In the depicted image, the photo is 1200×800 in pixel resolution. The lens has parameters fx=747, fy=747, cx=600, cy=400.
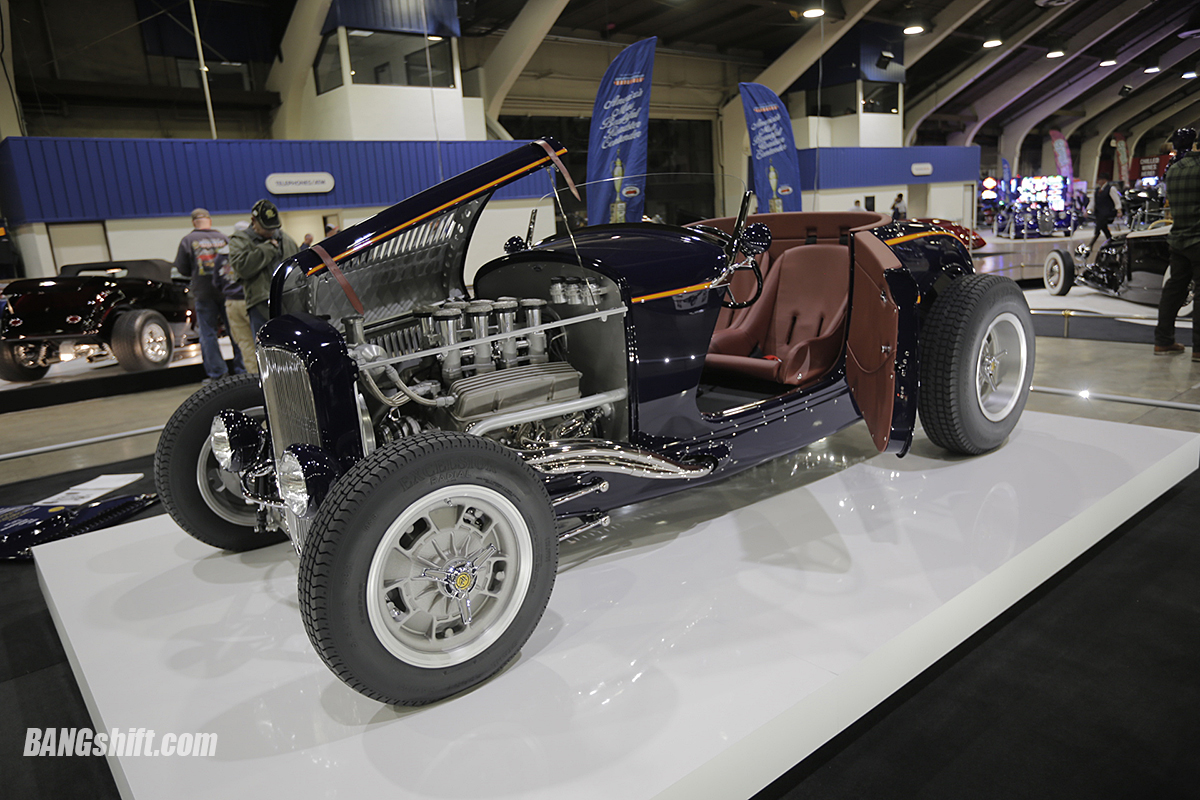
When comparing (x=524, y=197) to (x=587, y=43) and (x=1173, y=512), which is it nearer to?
(x=1173, y=512)

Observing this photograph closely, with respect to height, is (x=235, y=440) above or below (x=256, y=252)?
below

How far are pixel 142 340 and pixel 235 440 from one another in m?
5.78

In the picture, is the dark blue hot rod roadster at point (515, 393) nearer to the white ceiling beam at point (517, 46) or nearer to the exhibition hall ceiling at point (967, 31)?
the exhibition hall ceiling at point (967, 31)

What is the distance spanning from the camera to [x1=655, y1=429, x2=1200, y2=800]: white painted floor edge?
1.63 m

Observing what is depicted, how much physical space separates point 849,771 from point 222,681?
1.63m

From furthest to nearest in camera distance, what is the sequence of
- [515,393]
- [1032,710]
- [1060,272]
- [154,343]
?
[1060,272], [154,343], [515,393], [1032,710]

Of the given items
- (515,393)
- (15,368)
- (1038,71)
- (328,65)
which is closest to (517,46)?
(328,65)

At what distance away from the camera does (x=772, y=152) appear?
806 centimetres

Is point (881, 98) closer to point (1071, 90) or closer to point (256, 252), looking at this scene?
point (1071, 90)

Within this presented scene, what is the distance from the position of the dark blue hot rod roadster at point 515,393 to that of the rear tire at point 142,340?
528cm

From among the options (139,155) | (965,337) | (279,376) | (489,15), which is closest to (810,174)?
(489,15)

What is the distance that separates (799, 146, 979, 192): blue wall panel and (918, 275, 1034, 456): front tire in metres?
4.61

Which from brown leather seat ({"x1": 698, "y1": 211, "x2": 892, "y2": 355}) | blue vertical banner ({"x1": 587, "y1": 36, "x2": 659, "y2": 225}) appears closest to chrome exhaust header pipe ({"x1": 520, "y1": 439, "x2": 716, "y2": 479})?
brown leather seat ({"x1": 698, "y1": 211, "x2": 892, "y2": 355})

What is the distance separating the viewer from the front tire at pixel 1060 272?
880 cm
